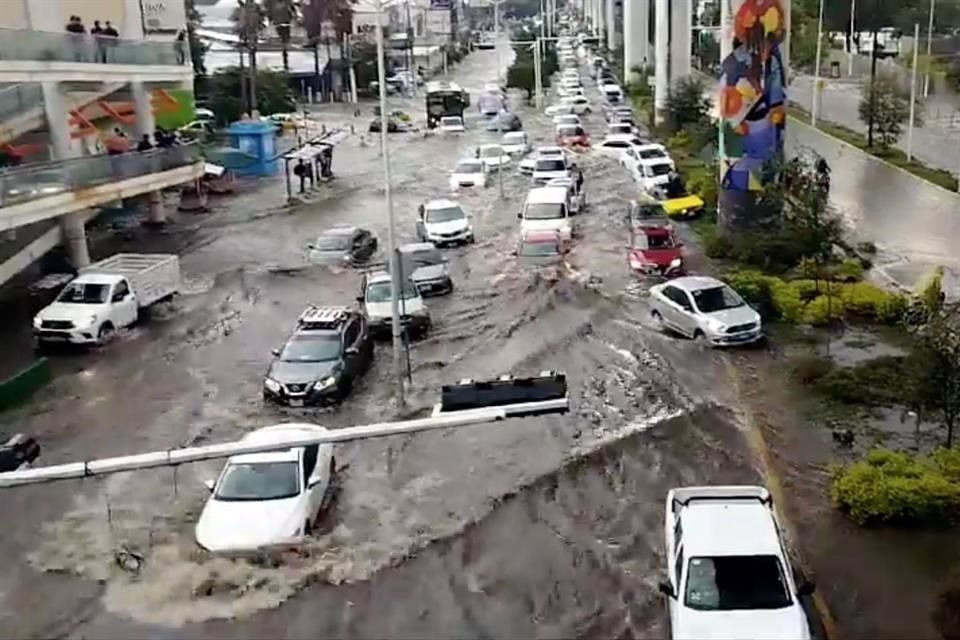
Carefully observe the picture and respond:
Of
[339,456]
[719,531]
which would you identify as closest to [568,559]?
[719,531]

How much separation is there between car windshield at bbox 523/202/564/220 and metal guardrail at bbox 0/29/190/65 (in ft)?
45.1

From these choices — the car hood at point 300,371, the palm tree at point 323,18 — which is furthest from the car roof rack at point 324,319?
the palm tree at point 323,18

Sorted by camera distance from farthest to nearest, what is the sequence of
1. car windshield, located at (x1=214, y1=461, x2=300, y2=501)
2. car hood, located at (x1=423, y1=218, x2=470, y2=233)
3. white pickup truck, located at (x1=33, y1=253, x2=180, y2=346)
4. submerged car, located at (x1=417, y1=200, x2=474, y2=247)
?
1. car hood, located at (x1=423, y1=218, x2=470, y2=233)
2. submerged car, located at (x1=417, y1=200, x2=474, y2=247)
3. white pickup truck, located at (x1=33, y1=253, x2=180, y2=346)
4. car windshield, located at (x1=214, y1=461, x2=300, y2=501)

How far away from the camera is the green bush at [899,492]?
1579cm

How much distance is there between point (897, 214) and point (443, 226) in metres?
14.9

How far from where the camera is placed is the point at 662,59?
6588cm

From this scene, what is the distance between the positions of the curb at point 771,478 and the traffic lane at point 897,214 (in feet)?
28.6

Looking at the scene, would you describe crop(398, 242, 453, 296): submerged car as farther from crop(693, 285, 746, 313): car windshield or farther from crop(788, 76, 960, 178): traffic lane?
crop(788, 76, 960, 178): traffic lane

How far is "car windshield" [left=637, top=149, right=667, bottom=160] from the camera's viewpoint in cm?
4669

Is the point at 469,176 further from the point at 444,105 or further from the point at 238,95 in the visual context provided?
the point at 238,95

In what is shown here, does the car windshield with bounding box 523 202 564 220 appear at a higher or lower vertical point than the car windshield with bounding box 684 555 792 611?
lower

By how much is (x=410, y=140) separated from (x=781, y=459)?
53350mm

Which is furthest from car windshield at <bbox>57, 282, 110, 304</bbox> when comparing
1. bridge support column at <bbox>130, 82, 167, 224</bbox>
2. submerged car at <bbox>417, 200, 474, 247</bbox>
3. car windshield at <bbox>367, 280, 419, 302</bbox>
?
bridge support column at <bbox>130, 82, 167, 224</bbox>

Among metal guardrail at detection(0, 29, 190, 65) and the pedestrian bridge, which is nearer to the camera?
the pedestrian bridge
